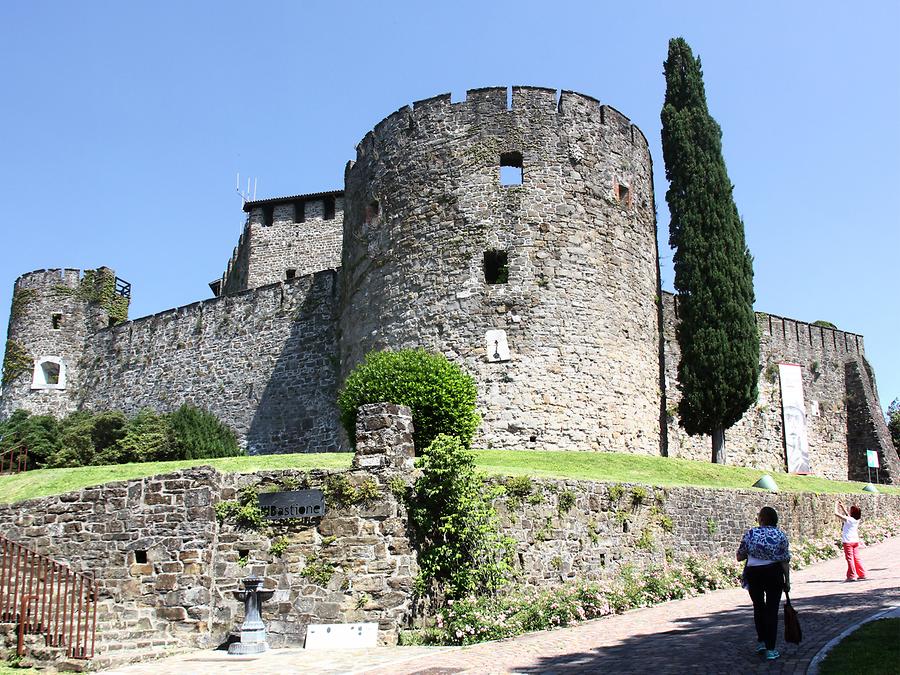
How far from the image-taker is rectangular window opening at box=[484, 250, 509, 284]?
21297 mm

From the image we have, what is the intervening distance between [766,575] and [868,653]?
1.27 m

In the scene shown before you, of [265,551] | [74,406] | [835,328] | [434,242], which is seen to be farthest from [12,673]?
[835,328]

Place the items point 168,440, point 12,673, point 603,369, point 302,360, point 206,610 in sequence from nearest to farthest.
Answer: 1. point 12,673
2. point 206,610
3. point 603,369
4. point 168,440
5. point 302,360

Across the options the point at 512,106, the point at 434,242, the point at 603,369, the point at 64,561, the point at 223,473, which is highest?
the point at 512,106

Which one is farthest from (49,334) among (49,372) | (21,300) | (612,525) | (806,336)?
(806,336)

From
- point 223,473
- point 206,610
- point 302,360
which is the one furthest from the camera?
point 302,360

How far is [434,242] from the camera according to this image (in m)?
21.8

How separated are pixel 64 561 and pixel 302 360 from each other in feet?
52.3

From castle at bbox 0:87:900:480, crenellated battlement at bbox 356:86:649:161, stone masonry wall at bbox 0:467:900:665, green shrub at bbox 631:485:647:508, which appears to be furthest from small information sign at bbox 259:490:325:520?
crenellated battlement at bbox 356:86:649:161

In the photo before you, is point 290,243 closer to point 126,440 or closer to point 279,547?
point 126,440

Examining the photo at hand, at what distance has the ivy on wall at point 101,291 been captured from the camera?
121ft

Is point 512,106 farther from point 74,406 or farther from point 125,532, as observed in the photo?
point 74,406

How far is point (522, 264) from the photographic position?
21203mm

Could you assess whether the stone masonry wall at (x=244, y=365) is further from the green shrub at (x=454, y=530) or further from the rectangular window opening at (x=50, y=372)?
the green shrub at (x=454, y=530)
